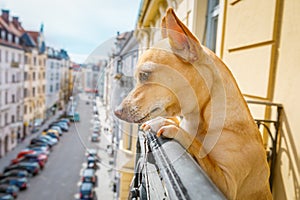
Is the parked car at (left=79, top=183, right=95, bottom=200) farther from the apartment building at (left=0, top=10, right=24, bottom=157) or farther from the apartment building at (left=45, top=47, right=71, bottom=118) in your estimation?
the apartment building at (left=45, top=47, right=71, bottom=118)

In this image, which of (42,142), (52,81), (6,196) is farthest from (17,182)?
(52,81)

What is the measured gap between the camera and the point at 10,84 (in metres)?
11.6

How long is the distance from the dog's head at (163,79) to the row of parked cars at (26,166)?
6.86 meters

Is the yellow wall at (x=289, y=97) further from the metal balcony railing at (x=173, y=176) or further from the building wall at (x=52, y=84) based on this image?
the building wall at (x=52, y=84)

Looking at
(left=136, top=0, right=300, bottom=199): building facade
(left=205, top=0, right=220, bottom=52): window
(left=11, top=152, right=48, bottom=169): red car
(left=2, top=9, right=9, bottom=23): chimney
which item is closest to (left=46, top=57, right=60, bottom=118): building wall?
(left=2, top=9, right=9, bottom=23): chimney

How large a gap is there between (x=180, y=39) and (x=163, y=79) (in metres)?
0.12

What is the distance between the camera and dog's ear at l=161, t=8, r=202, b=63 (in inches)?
24.9

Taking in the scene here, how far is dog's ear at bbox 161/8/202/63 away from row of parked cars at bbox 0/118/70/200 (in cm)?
692

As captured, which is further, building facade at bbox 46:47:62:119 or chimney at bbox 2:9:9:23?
building facade at bbox 46:47:62:119

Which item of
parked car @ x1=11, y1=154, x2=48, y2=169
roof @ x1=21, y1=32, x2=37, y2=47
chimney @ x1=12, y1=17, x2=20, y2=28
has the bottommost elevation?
parked car @ x1=11, y1=154, x2=48, y2=169

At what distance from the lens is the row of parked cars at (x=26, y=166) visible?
7.18 meters

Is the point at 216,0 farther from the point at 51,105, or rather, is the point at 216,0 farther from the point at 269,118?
the point at 51,105

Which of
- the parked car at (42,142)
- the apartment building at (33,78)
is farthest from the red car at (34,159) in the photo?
the apartment building at (33,78)

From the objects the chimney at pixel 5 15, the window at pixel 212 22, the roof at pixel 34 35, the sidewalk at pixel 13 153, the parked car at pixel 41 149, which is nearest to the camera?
the window at pixel 212 22
